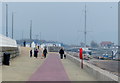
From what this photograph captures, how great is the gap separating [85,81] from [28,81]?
8.32ft

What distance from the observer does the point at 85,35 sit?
83.2 meters

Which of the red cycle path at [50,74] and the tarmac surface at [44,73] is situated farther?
the tarmac surface at [44,73]

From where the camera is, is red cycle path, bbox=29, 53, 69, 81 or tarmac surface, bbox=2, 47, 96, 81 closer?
red cycle path, bbox=29, 53, 69, 81

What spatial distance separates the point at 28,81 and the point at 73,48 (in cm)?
15263

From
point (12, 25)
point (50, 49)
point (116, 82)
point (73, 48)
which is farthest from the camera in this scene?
point (73, 48)

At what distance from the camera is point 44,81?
1194 centimetres

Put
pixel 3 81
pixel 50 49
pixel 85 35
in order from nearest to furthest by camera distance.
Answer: pixel 3 81
pixel 85 35
pixel 50 49

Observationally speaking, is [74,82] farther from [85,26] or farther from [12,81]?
[85,26]

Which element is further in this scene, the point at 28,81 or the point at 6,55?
the point at 6,55

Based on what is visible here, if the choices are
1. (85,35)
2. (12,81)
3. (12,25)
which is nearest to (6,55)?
(12,81)

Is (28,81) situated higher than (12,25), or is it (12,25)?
(12,25)

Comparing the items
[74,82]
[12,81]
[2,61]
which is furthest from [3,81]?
[2,61]

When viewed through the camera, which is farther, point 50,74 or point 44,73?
point 44,73

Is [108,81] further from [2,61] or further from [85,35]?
[85,35]
